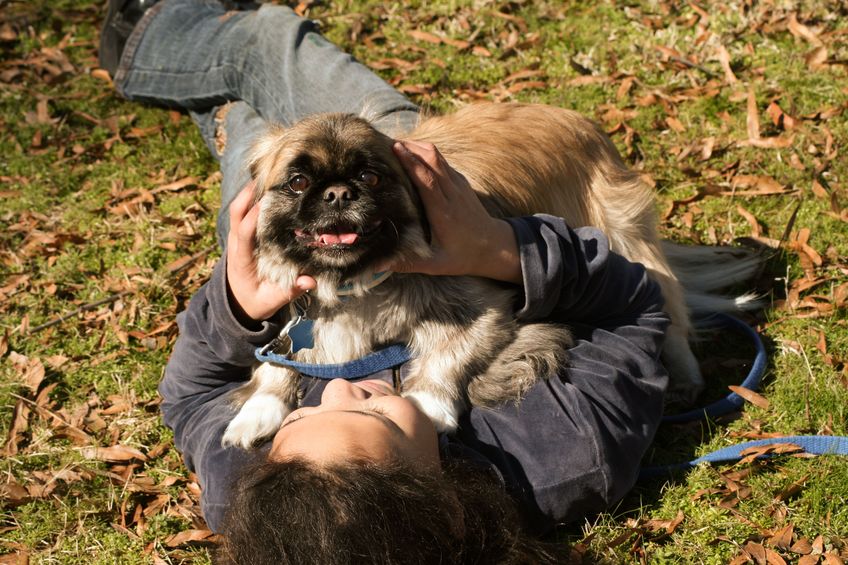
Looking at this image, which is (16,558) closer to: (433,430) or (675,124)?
(433,430)

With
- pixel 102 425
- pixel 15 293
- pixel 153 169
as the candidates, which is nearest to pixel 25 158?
pixel 153 169

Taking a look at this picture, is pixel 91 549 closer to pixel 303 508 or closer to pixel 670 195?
pixel 303 508

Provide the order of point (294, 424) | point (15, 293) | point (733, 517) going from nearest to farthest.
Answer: point (294, 424)
point (733, 517)
point (15, 293)

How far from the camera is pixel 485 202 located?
3.38 meters

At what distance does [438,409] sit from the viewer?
302 cm

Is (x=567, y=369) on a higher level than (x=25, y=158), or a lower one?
higher

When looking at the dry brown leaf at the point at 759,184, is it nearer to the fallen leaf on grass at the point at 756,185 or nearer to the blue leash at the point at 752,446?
the fallen leaf on grass at the point at 756,185

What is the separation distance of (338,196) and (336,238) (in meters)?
0.16

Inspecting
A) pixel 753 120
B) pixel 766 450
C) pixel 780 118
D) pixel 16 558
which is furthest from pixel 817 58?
pixel 16 558

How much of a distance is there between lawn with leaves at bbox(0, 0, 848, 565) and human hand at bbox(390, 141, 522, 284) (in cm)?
111

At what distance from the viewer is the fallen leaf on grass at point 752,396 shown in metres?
3.60

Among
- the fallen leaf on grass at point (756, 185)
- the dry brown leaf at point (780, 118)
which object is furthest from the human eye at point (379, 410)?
the dry brown leaf at point (780, 118)

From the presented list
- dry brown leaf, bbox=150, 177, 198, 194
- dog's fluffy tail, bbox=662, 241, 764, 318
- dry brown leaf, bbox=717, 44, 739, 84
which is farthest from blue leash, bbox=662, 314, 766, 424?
dry brown leaf, bbox=150, 177, 198, 194

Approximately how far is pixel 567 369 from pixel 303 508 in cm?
141
